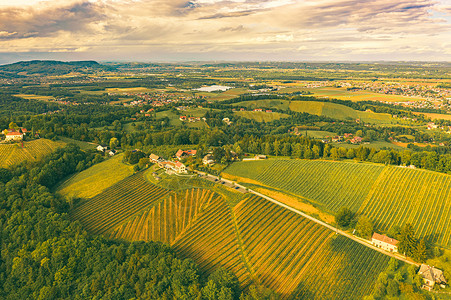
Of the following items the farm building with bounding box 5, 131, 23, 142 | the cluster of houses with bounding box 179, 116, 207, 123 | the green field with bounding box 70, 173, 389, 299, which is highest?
the farm building with bounding box 5, 131, 23, 142

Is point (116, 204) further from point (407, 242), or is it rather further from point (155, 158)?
point (407, 242)

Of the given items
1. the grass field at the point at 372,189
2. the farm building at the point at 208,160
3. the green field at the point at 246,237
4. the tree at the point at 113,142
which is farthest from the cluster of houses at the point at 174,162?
the tree at the point at 113,142

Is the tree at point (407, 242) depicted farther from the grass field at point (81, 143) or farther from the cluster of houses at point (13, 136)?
the cluster of houses at point (13, 136)

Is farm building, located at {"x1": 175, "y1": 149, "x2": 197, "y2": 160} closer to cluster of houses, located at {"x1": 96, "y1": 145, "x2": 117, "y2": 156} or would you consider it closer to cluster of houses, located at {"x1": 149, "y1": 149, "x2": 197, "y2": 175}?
cluster of houses, located at {"x1": 149, "y1": 149, "x2": 197, "y2": 175}

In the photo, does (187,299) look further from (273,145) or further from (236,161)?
(273,145)

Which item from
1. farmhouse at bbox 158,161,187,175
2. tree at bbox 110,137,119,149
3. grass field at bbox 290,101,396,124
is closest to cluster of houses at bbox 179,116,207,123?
tree at bbox 110,137,119,149

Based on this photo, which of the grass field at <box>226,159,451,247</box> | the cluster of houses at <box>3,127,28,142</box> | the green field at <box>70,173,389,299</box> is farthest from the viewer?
the cluster of houses at <box>3,127,28,142</box>
